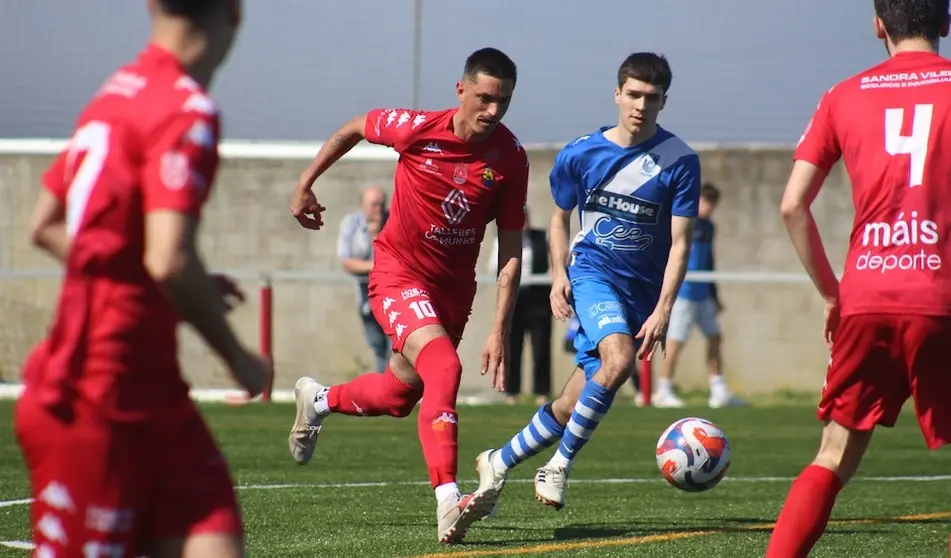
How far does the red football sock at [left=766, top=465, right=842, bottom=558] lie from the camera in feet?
15.4

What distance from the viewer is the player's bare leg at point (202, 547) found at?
3.21 metres

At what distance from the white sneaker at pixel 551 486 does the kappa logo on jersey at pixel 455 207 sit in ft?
4.04

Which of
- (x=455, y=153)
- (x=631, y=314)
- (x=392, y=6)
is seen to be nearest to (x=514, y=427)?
(x=631, y=314)

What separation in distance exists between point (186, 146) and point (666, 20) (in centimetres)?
1746

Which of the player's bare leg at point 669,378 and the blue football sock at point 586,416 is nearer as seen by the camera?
the blue football sock at point 586,416

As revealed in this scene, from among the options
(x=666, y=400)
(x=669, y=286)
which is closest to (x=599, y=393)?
(x=669, y=286)

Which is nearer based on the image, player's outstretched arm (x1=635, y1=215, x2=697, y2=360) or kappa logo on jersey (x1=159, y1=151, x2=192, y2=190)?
kappa logo on jersey (x1=159, y1=151, x2=192, y2=190)

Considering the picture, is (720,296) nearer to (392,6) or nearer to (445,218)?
(392,6)

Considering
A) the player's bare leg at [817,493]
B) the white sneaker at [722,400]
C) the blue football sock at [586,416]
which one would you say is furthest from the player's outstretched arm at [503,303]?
the white sneaker at [722,400]

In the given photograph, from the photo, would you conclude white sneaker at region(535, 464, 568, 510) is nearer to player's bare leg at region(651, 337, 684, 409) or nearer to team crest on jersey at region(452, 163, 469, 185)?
team crest on jersey at region(452, 163, 469, 185)

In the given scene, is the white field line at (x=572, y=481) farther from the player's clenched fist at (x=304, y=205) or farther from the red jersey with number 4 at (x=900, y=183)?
the red jersey with number 4 at (x=900, y=183)

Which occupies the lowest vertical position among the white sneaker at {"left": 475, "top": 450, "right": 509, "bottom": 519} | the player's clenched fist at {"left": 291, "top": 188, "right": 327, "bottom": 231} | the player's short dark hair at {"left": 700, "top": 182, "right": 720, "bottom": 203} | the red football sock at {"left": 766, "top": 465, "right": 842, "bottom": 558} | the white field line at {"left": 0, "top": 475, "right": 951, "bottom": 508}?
the white field line at {"left": 0, "top": 475, "right": 951, "bottom": 508}

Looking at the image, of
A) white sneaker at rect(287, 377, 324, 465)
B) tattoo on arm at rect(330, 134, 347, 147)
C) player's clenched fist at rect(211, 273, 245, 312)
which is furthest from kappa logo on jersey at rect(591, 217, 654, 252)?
player's clenched fist at rect(211, 273, 245, 312)

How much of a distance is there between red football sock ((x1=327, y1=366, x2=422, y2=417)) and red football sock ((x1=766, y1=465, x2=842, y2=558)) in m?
2.98
